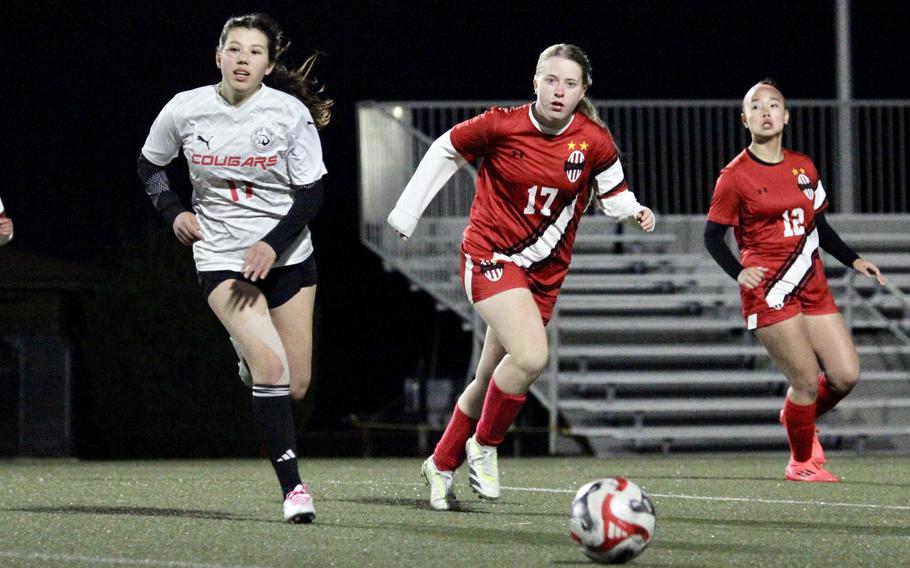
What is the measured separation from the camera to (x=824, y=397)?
8914mm

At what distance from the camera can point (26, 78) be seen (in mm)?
26703

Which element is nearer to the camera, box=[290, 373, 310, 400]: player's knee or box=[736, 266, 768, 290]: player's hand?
box=[290, 373, 310, 400]: player's knee

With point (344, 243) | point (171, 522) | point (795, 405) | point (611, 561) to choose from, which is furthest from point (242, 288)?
point (344, 243)

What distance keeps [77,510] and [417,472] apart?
3.71m

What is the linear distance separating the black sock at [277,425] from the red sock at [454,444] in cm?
73

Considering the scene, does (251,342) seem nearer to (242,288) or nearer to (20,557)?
(242,288)

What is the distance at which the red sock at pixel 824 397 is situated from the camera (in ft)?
29.0

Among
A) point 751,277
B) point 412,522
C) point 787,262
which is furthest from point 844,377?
point 412,522

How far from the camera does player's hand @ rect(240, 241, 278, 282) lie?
618cm

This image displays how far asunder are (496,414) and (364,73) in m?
20.9

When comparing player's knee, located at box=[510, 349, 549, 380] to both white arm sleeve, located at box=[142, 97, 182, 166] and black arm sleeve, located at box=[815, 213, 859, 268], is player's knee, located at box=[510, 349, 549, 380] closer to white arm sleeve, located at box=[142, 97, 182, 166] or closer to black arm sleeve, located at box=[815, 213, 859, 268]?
white arm sleeve, located at box=[142, 97, 182, 166]

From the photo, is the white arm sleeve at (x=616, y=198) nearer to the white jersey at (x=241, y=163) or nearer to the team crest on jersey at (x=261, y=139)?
the white jersey at (x=241, y=163)

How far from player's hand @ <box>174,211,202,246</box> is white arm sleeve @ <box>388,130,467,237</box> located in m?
0.78

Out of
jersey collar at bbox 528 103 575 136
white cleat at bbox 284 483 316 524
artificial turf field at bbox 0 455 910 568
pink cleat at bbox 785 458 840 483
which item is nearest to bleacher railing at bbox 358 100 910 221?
artificial turf field at bbox 0 455 910 568
